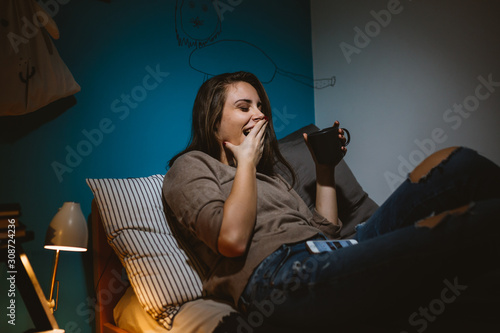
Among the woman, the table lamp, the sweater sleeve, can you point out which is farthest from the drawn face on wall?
the table lamp

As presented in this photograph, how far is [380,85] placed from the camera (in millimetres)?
1876

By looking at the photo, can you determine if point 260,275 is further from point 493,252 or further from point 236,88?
point 236,88

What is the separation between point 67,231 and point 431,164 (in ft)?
3.27

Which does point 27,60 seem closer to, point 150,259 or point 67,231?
point 67,231

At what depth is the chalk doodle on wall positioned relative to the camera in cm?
168

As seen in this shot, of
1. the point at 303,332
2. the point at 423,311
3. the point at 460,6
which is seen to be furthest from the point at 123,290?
the point at 460,6

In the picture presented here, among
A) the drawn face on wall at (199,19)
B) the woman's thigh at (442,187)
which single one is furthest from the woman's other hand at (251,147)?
the drawn face on wall at (199,19)

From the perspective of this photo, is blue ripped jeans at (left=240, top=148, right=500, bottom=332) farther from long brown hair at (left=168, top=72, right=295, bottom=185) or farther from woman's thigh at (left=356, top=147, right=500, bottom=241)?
long brown hair at (left=168, top=72, right=295, bottom=185)

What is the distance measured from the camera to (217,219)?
0.91 meters

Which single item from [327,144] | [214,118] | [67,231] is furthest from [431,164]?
[67,231]

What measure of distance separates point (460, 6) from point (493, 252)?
1.28 metres

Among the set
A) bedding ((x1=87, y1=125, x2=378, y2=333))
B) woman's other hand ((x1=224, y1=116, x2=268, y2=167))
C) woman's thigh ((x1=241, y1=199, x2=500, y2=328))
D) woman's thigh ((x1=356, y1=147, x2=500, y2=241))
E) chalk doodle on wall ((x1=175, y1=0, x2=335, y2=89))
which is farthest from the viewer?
chalk doodle on wall ((x1=175, y1=0, x2=335, y2=89))

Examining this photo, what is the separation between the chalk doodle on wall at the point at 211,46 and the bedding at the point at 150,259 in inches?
26.8

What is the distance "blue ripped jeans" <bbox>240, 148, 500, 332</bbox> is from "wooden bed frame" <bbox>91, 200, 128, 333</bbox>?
58cm
